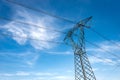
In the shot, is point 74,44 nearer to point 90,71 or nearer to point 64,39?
point 64,39

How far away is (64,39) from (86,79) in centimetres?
830

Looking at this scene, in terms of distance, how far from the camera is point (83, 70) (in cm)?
2988

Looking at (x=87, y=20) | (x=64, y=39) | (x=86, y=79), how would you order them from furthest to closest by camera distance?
(x=64, y=39)
(x=87, y=20)
(x=86, y=79)

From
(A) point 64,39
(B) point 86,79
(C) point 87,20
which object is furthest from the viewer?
(A) point 64,39

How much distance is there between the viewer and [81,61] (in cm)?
3070

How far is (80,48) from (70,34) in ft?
9.95

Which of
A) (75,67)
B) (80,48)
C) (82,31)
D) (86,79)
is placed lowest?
(86,79)

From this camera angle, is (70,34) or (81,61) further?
(70,34)

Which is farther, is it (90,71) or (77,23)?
(77,23)

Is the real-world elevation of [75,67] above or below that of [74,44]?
below

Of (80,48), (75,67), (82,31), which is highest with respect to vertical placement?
(82,31)

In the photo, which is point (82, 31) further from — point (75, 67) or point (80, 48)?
point (75, 67)

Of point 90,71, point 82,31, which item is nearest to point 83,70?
point 90,71

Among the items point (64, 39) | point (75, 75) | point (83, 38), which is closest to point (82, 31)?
point (83, 38)
